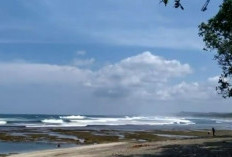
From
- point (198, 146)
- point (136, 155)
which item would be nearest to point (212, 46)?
point (198, 146)

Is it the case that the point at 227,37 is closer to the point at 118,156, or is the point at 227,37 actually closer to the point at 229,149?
the point at 229,149

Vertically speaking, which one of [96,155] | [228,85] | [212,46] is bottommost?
[96,155]

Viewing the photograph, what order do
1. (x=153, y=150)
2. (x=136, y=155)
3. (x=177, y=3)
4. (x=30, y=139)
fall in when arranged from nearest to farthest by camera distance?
(x=177, y=3), (x=136, y=155), (x=153, y=150), (x=30, y=139)

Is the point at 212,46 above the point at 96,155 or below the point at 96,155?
above

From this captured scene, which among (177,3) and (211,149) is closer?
(177,3)

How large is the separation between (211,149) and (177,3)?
16568mm

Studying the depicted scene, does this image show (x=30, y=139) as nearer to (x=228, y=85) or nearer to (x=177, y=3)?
(x=228, y=85)

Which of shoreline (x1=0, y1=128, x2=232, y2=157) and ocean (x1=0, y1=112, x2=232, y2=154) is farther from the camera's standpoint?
ocean (x1=0, y1=112, x2=232, y2=154)

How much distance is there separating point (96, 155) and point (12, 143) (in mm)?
25464

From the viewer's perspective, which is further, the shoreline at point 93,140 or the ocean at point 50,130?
the ocean at point 50,130

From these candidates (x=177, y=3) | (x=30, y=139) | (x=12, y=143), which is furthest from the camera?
(x=30, y=139)

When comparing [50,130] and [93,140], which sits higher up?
[50,130]

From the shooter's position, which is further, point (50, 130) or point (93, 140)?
point (50, 130)

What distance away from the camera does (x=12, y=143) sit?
170 feet
